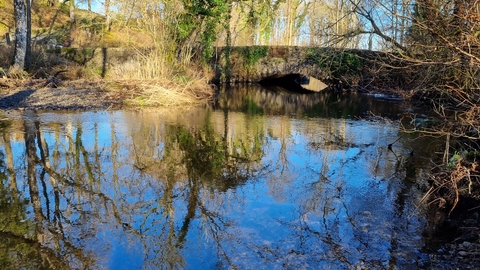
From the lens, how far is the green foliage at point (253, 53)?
22047 millimetres

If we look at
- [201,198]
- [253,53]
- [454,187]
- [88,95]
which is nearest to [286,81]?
[253,53]

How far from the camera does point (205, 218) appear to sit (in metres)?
3.92

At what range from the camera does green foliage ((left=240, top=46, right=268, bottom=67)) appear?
22.0 metres

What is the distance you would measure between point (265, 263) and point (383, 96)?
53.3 ft

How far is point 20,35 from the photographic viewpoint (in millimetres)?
14406

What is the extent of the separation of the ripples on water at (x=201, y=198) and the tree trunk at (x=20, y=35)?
7667 mm

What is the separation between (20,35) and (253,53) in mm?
12305

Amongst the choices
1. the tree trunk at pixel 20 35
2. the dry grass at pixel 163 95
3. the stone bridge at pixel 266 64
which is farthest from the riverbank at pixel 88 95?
the stone bridge at pixel 266 64

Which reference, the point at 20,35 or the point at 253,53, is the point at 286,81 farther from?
the point at 20,35

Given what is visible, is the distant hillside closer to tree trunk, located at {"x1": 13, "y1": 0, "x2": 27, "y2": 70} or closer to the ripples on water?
tree trunk, located at {"x1": 13, "y1": 0, "x2": 27, "y2": 70}

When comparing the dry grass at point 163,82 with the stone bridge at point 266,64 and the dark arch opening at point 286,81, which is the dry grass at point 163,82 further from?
the dark arch opening at point 286,81

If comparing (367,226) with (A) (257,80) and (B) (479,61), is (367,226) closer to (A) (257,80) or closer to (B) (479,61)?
(B) (479,61)

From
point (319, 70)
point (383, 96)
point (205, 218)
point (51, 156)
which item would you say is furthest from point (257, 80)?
point (205, 218)

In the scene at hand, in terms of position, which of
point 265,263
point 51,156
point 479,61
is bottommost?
point 265,263
